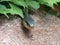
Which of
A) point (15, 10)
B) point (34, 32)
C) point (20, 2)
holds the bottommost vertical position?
point (34, 32)

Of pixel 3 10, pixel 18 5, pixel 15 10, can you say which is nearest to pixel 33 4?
pixel 18 5

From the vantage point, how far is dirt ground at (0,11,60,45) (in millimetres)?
4215

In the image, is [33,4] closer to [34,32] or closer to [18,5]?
[18,5]

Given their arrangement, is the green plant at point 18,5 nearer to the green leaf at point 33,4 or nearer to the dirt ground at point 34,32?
the green leaf at point 33,4

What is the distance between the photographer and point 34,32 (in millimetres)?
4613

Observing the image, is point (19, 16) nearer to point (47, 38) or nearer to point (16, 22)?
point (16, 22)

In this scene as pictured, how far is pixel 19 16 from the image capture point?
4.60 metres

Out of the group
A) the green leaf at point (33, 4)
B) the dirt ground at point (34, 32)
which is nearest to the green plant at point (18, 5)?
the green leaf at point (33, 4)

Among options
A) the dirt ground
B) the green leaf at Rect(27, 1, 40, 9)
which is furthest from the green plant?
the dirt ground

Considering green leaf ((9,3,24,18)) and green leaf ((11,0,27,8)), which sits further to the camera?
green leaf ((11,0,27,8))

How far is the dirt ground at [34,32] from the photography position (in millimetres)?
4215

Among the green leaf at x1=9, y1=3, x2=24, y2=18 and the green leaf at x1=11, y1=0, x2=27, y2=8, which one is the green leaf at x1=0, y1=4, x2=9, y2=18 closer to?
the green leaf at x1=9, y1=3, x2=24, y2=18

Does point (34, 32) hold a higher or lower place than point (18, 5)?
lower

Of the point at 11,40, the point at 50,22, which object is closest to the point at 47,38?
the point at 50,22
